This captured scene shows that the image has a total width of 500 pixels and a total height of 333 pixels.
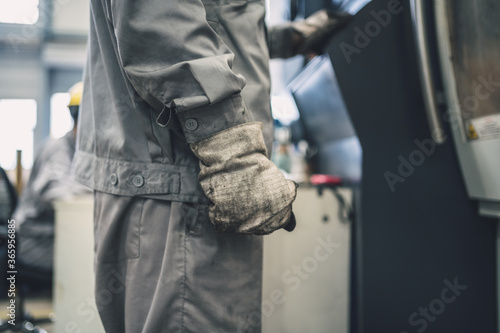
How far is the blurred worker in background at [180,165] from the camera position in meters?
0.53

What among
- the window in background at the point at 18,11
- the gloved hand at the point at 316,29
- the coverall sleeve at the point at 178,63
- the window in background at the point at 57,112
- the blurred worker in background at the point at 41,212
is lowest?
the blurred worker in background at the point at 41,212

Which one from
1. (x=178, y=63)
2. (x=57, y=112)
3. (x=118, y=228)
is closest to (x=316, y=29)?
(x=178, y=63)

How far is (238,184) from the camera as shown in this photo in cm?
53

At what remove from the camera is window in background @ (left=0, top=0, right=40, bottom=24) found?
443 centimetres

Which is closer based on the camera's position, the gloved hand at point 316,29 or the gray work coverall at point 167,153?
the gray work coverall at point 167,153

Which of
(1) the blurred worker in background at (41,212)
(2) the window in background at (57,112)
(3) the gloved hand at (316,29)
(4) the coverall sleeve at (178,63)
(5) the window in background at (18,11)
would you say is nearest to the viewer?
(4) the coverall sleeve at (178,63)

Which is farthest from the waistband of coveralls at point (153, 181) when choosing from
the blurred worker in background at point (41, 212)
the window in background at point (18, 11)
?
the window in background at point (18, 11)

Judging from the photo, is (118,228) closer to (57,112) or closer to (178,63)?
(178,63)

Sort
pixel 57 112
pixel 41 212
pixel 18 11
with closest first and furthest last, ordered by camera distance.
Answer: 1. pixel 41 212
2. pixel 18 11
3. pixel 57 112

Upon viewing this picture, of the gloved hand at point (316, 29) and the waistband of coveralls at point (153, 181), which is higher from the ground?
the gloved hand at point (316, 29)

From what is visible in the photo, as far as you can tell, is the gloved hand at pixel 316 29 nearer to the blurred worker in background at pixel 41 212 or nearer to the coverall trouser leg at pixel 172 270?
the coverall trouser leg at pixel 172 270

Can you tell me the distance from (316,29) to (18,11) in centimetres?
531

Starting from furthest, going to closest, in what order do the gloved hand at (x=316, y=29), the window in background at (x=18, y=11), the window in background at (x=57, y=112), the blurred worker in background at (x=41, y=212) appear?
the window in background at (x=57, y=112), the window in background at (x=18, y=11), the blurred worker in background at (x=41, y=212), the gloved hand at (x=316, y=29)

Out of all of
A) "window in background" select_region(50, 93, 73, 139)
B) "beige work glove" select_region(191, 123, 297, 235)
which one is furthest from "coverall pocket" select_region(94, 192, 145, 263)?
"window in background" select_region(50, 93, 73, 139)
